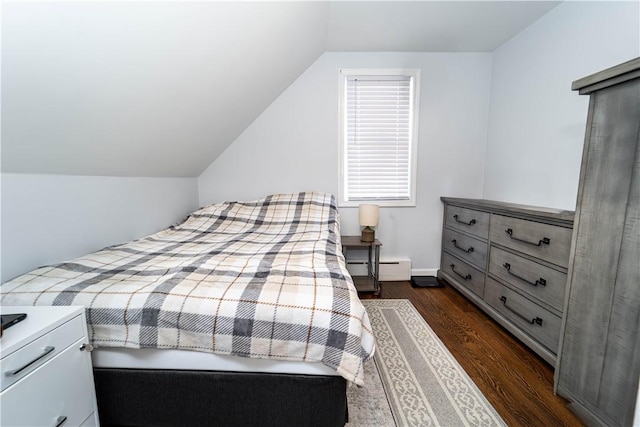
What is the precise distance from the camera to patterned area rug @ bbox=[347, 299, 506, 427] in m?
1.15

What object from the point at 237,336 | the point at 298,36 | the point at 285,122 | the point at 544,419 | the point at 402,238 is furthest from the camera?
the point at 402,238

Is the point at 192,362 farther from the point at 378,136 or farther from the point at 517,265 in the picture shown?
the point at 378,136

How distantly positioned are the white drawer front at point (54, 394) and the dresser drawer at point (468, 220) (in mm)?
2430

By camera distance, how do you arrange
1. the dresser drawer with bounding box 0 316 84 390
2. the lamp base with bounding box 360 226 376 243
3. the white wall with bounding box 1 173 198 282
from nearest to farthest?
the dresser drawer with bounding box 0 316 84 390
the white wall with bounding box 1 173 198 282
the lamp base with bounding box 360 226 376 243

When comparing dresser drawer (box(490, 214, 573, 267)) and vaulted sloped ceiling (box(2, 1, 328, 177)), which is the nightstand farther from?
vaulted sloped ceiling (box(2, 1, 328, 177))

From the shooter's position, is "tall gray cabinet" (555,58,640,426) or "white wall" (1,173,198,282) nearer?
"tall gray cabinet" (555,58,640,426)

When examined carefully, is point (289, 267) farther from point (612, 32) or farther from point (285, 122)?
point (612, 32)

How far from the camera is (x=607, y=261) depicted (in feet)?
3.37

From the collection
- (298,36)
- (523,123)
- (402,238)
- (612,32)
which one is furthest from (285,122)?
(612,32)

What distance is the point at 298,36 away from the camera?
1.93m

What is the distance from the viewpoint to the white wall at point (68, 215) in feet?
3.69

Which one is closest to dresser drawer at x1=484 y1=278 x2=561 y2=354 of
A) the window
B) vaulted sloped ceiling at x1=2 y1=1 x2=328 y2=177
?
the window

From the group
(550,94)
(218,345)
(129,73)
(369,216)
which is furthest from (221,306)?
(550,94)

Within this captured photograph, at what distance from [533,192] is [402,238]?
3.83 ft
